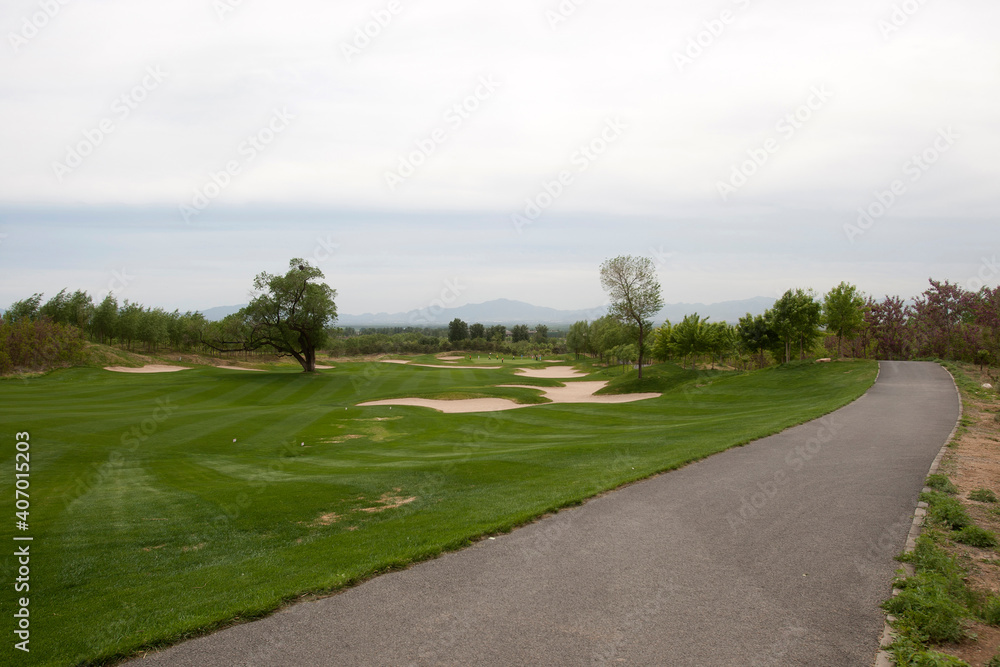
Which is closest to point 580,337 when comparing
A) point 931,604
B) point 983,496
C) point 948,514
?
point 983,496

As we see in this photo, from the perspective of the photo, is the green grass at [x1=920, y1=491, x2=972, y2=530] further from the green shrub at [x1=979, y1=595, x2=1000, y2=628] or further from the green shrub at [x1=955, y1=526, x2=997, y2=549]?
the green shrub at [x1=979, y1=595, x2=1000, y2=628]

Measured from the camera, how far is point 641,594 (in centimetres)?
555

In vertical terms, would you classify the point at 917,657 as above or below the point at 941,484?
below

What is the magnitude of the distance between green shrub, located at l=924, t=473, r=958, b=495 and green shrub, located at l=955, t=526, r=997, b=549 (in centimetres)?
214

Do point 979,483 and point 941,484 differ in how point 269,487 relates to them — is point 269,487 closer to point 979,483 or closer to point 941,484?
point 941,484

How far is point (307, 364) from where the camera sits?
46.4 meters

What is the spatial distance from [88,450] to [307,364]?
32.0 meters

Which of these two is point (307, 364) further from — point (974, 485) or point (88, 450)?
point (974, 485)

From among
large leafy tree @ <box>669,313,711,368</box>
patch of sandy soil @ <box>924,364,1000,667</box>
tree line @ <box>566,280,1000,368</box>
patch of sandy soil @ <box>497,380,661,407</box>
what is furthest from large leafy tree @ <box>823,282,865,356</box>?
patch of sandy soil @ <box>924,364,1000,667</box>

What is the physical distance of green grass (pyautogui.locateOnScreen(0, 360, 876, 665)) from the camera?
5.77m

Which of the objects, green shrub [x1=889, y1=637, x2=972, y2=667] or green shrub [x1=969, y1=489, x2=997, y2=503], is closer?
green shrub [x1=889, y1=637, x2=972, y2=667]

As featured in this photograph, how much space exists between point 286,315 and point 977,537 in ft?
147

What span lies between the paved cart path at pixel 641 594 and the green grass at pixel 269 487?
63 cm

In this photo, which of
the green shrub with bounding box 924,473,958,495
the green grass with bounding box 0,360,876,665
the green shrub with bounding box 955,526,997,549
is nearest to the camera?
the green grass with bounding box 0,360,876,665
